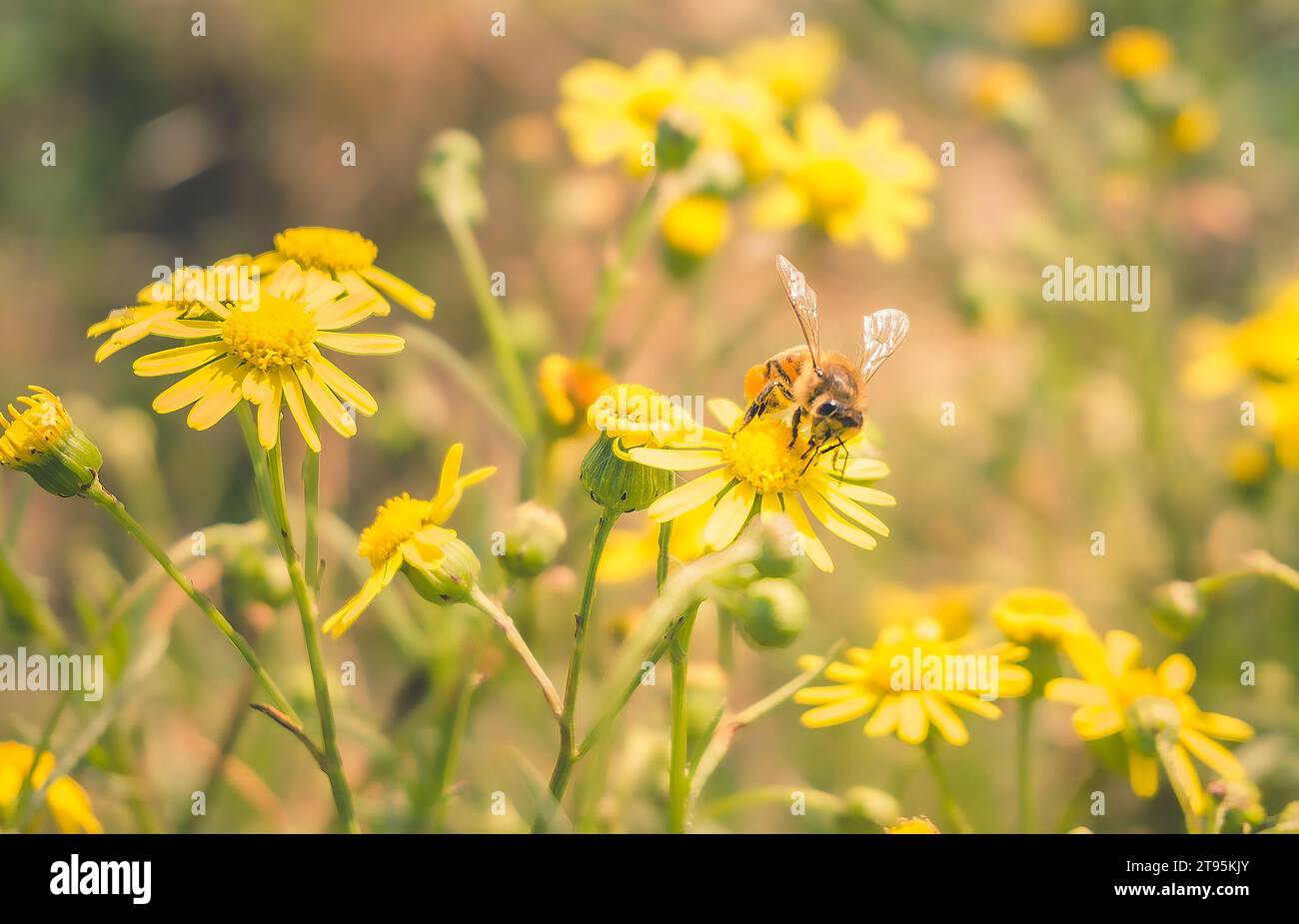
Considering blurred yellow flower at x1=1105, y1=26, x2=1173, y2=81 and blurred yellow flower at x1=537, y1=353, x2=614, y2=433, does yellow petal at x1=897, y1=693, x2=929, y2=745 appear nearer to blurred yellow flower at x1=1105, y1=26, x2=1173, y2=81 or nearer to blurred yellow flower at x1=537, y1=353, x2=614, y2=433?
blurred yellow flower at x1=537, y1=353, x2=614, y2=433

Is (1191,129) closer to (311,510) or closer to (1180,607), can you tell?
(1180,607)

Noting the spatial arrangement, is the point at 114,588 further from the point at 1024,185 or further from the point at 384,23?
the point at 1024,185

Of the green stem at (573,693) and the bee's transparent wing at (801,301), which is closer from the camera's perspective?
the green stem at (573,693)

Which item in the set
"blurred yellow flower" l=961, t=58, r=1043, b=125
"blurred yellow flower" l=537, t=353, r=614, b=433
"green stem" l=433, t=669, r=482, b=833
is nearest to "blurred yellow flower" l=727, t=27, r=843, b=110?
"blurred yellow flower" l=961, t=58, r=1043, b=125

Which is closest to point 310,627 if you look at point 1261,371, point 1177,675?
point 1177,675

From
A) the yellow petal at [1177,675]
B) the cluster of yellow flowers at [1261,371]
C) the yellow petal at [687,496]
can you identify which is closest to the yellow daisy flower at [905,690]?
the yellow petal at [1177,675]

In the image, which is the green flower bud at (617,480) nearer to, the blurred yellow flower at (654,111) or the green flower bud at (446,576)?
the green flower bud at (446,576)

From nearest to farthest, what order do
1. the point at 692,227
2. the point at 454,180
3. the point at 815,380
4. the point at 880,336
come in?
the point at 815,380 → the point at 880,336 → the point at 454,180 → the point at 692,227
